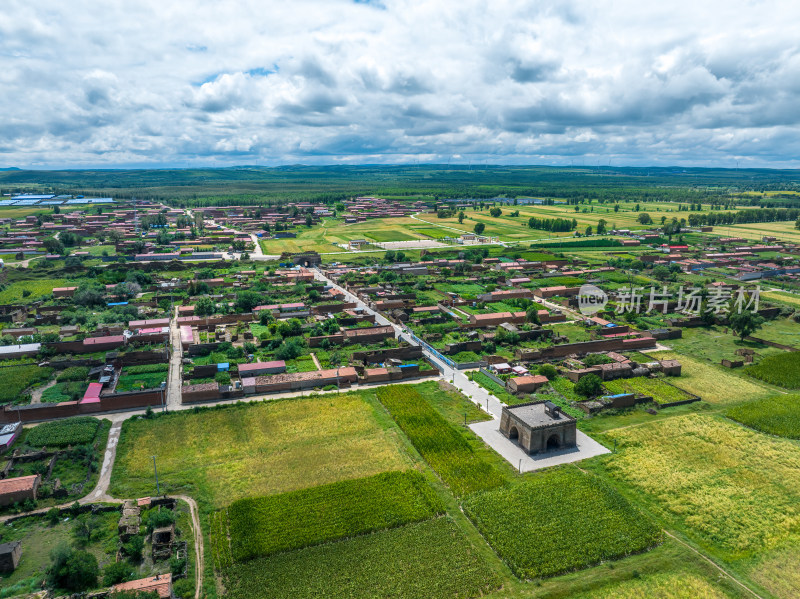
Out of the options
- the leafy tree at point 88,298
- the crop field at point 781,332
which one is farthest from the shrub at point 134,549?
the crop field at point 781,332

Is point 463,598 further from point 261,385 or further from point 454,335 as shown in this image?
point 454,335

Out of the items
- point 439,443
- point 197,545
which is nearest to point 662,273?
A: point 439,443

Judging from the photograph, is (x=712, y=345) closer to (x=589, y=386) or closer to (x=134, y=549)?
(x=589, y=386)

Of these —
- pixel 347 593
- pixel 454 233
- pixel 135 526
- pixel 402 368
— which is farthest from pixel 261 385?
pixel 454 233

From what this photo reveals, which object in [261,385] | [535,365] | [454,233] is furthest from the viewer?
[454,233]

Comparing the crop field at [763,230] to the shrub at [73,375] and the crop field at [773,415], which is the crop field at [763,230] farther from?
the shrub at [73,375]
